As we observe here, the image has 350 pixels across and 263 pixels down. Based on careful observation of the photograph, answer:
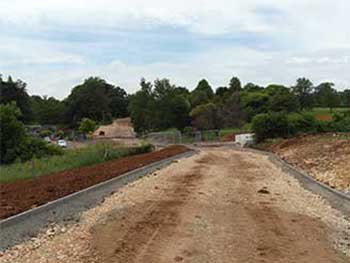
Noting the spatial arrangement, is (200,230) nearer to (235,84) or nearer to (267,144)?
(267,144)

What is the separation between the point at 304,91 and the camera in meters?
110

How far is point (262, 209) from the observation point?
47.2 ft

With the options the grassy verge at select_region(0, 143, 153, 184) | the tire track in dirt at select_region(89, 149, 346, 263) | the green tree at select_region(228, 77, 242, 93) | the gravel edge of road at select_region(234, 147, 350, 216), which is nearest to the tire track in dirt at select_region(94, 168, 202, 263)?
the tire track in dirt at select_region(89, 149, 346, 263)

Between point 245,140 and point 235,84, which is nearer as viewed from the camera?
point 245,140

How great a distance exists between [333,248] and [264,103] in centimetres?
8559

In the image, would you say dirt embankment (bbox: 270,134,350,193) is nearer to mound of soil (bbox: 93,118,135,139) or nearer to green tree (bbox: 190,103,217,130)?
green tree (bbox: 190,103,217,130)

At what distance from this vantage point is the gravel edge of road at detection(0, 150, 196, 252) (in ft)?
36.7

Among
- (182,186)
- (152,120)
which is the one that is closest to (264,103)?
(152,120)

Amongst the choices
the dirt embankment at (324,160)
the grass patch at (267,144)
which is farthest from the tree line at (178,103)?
the dirt embankment at (324,160)

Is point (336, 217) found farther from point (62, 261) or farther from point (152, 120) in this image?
point (152, 120)

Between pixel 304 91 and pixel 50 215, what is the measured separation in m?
101

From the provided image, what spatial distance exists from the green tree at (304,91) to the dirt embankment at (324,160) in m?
64.6

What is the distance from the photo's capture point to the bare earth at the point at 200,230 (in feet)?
31.5

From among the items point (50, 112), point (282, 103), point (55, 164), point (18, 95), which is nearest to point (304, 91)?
point (282, 103)
